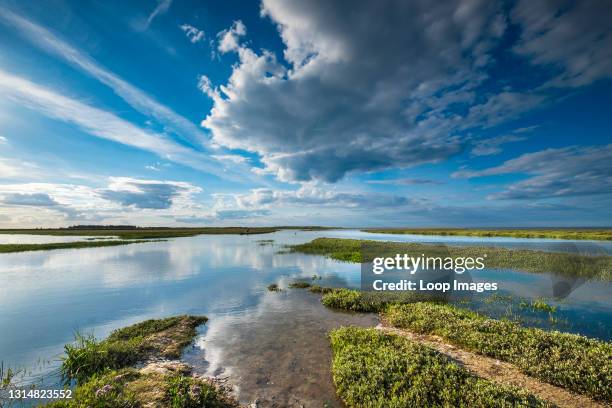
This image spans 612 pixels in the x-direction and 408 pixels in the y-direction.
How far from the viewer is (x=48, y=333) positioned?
57.4ft

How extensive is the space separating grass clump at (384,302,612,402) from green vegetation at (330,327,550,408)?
307 centimetres

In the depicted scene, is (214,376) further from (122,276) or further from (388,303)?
(122,276)

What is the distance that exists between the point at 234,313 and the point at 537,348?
19038 millimetres

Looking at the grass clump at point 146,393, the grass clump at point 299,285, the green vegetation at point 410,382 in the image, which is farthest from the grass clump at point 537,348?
the grass clump at point 299,285

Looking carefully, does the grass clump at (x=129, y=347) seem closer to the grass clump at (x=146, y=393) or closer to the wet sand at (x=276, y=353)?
the wet sand at (x=276, y=353)

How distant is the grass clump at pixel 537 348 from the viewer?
32.7 feet

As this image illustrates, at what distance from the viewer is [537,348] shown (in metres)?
12.2

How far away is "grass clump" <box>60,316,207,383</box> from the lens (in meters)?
12.1

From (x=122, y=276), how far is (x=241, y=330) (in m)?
26.7

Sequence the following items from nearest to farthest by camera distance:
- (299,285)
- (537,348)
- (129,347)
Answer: (537,348) → (129,347) → (299,285)

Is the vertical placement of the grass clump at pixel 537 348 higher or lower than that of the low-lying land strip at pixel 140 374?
higher

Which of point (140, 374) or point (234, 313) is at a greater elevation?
point (140, 374)

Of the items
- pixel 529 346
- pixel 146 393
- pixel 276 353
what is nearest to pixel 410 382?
pixel 529 346

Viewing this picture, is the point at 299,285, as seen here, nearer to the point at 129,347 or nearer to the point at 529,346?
the point at 129,347
